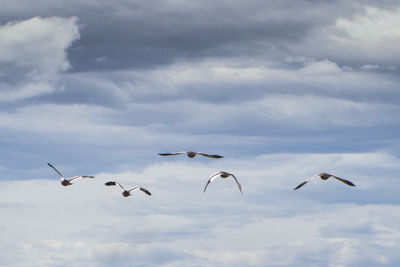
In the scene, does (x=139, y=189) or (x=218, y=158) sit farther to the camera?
(x=139, y=189)

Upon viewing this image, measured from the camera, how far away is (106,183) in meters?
88.8

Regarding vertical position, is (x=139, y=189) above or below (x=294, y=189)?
above

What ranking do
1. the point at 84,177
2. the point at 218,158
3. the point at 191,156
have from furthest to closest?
the point at 84,177 < the point at 191,156 < the point at 218,158

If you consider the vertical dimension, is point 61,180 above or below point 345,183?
above

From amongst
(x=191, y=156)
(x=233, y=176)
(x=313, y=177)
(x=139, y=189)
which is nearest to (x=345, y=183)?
(x=313, y=177)

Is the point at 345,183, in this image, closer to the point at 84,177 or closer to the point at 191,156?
the point at 191,156

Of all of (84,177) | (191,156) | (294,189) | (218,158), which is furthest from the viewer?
(84,177)

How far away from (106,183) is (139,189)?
753cm

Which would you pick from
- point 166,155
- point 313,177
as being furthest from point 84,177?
point 313,177

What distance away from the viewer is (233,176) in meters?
76.4

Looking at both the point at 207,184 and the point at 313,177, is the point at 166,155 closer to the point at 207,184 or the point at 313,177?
the point at 207,184

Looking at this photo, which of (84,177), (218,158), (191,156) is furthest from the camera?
(84,177)

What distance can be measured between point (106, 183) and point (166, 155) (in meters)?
11.4

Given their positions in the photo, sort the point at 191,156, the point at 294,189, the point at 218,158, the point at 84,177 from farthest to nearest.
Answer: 1. the point at 84,177
2. the point at 191,156
3. the point at 218,158
4. the point at 294,189
